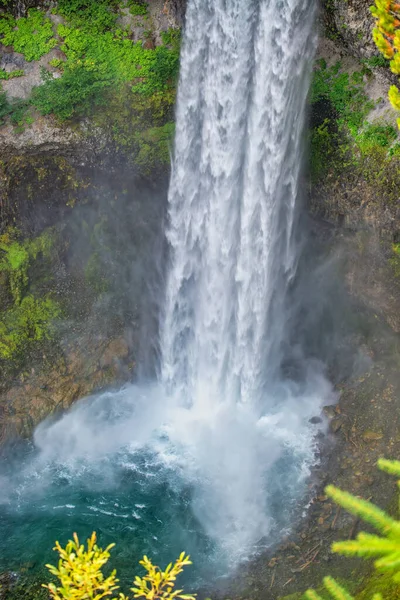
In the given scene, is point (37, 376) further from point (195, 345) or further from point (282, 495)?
point (282, 495)

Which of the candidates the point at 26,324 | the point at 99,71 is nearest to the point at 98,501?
the point at 26,324

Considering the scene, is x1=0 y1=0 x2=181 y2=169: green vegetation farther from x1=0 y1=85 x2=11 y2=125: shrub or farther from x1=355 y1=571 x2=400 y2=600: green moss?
x1=355 y1=571 x2=400 y2=600: green moss

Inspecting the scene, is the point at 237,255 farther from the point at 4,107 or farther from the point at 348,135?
the point at 4,107

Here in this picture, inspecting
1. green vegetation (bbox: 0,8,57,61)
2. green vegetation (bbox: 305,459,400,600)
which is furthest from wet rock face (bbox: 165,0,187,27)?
green vegetation (bbox: 305,459,400,600)

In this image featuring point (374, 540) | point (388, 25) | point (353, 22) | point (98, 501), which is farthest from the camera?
point (353, 22)

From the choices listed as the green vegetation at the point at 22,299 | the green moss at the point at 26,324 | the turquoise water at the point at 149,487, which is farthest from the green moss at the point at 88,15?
the turquoise water at the point at 149,487

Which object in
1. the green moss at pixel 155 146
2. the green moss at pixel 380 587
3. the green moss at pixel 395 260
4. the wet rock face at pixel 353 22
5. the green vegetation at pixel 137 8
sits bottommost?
the green moss at pixel 380 587

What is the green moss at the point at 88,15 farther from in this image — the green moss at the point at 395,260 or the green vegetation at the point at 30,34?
the green moss at the point at 395,260
